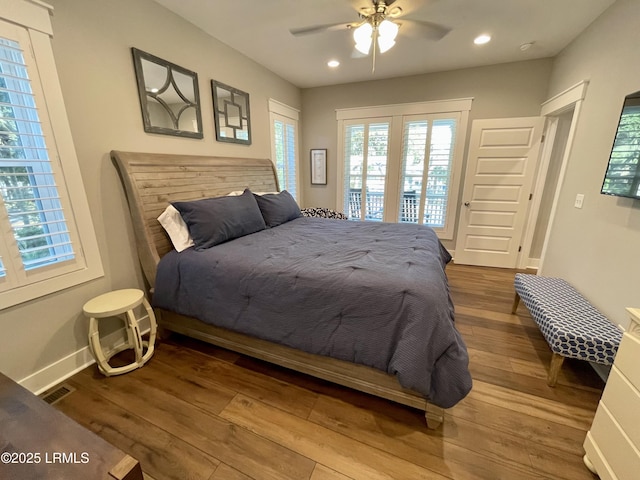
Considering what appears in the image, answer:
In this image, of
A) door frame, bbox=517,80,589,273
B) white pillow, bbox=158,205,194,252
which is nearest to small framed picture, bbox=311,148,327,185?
white pillow, bbox=158,205,194,252

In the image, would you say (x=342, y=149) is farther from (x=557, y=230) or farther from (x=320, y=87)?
(x=557, y=230)

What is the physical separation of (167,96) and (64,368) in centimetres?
227

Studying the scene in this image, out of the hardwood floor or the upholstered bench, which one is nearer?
the hardwood floor

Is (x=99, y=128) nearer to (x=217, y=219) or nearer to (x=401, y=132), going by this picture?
(x=217, y=219)

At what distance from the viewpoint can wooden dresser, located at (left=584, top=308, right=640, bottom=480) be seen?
1010 mm

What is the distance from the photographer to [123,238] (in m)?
2.10

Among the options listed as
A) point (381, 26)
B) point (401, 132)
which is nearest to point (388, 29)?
point (381, 26)

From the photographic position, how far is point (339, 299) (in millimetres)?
1490

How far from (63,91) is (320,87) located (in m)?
3.51

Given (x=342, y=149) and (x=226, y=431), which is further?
(x=342, y=149)

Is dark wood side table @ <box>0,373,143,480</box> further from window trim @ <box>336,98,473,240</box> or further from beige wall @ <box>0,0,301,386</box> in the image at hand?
window trim @ <box>336,98,473,240</box>

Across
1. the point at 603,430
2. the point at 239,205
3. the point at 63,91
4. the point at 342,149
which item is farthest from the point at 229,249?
the point at 342,149

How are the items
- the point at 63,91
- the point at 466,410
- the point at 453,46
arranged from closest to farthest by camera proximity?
the point at 466,410
the point at 63,91
the point at 453,46

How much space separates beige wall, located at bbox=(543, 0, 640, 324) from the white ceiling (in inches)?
13.0
